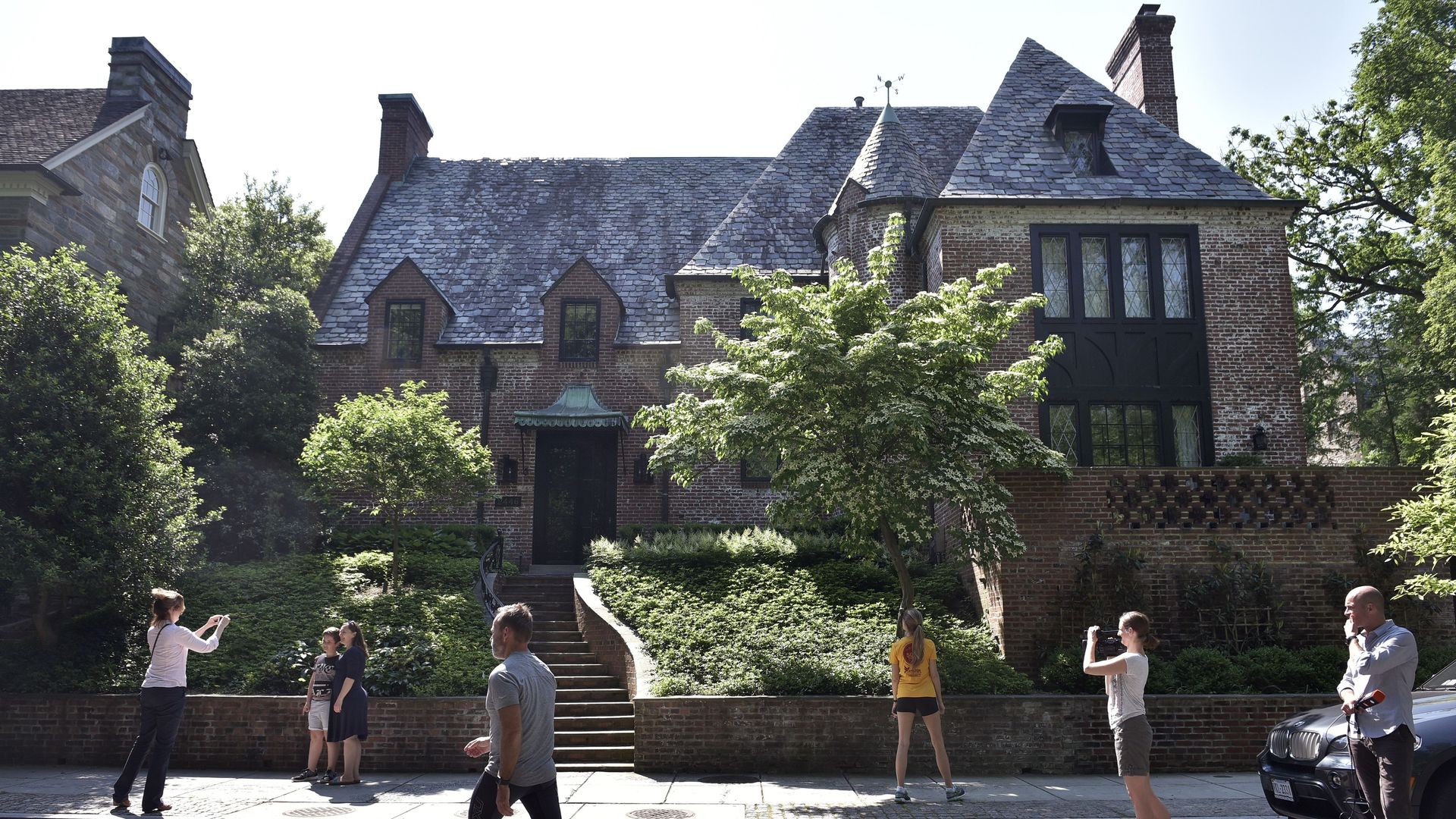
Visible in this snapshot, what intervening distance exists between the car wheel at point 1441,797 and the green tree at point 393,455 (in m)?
13.7

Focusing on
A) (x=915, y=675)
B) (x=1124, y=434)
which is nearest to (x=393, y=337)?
(x=1124, y=434)

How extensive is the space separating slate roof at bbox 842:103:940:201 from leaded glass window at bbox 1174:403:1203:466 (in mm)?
6482

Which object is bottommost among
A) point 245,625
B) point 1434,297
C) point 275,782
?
point 275,782

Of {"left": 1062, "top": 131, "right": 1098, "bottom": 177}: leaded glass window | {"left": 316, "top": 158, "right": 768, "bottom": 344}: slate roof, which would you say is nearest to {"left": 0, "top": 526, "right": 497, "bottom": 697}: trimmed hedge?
{"left": 316, "top": 158, "right": 768, "bottom": 344}: slate roof

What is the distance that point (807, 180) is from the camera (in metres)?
24.8

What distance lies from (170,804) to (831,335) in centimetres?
815

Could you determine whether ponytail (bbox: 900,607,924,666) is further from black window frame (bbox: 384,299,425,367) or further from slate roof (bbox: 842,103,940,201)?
black window frame (bbox: 384,299,425,367)

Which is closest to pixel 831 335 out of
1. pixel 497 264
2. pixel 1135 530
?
pixel 1135 530

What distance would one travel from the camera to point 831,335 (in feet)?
39.4

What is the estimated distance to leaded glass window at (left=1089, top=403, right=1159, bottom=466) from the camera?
17125 mm

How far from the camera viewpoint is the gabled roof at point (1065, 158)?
17875mm

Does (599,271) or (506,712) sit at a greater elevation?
(599,271)

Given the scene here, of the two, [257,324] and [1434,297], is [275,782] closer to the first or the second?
[257,324]

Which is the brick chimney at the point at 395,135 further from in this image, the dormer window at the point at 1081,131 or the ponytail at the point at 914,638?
the ponytail at the point at 914,638
